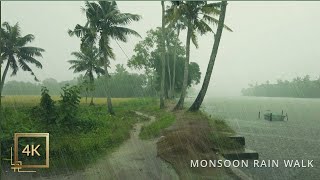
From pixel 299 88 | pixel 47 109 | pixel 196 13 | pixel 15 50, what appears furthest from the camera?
pixel 299 88

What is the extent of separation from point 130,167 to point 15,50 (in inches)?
1204

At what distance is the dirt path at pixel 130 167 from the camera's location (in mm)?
8945

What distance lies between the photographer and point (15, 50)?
35438 mm

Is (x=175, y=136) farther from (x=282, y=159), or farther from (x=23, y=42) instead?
(x=23, y=42)

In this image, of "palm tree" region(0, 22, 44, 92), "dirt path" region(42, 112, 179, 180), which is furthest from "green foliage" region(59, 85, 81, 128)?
"palm tree" region(0, 22, 44, 92)

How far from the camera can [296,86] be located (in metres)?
137

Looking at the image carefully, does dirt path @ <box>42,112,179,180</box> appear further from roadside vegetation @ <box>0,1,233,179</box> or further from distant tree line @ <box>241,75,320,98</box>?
distant tree line @ <box>241,75,320,98</box>

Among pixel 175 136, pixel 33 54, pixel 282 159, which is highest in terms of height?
pixel 33 54

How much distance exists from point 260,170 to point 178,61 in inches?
1773

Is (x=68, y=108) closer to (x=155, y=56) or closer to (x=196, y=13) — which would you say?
(x=196, y=13)

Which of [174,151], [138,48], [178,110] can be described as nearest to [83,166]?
[174,151]

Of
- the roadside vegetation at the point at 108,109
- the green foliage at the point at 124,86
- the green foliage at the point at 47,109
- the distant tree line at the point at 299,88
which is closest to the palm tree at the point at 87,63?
the roadside vegetation at the point at 108,109

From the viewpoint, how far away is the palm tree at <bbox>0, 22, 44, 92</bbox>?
35281 mm

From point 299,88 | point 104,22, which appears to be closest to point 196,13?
point 104,22
